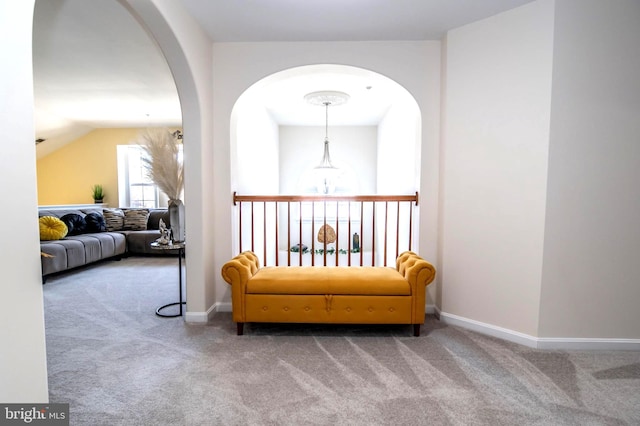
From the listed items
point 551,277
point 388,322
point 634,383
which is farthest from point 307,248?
point 634,383

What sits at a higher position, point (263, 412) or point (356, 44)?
point (356, 44)

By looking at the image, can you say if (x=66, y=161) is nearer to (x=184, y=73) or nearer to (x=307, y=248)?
(x=307, y=248)

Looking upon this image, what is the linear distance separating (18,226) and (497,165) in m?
2.84

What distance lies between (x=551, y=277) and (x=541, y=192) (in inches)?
24.7

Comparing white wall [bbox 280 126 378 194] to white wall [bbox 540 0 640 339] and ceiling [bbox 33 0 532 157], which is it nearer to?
ceiling [bbox 33 0 532 157]

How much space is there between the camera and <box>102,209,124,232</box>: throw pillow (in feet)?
18.9

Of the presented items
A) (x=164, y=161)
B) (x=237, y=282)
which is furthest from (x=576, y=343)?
(x=164, y=161)

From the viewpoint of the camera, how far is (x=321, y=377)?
190 centimetres

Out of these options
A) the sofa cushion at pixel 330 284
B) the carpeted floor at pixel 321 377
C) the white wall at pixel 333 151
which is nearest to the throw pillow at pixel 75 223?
the carpeted floor at pixel 321 377

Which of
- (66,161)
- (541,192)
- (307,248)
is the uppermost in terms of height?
(66,161)

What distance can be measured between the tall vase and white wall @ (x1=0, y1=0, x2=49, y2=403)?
1.72m

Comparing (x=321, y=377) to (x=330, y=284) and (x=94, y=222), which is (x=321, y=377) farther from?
(x=94, y=222)

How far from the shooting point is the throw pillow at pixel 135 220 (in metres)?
5.89

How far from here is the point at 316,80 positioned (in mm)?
4027
